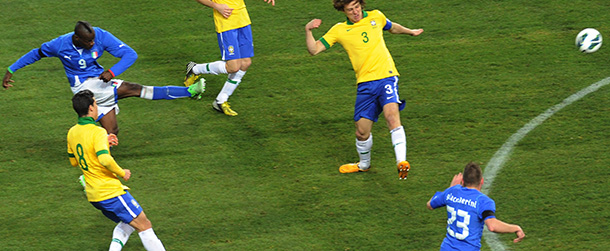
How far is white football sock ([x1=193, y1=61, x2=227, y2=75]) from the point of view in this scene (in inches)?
436

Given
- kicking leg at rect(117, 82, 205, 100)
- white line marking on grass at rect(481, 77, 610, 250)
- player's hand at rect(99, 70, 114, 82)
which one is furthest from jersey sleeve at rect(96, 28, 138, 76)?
white line marking on grass at rect(481, 77, 610, 250)

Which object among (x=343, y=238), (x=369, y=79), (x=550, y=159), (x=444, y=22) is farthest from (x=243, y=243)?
(x=444, y=22)

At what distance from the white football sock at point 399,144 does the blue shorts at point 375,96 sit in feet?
1.19

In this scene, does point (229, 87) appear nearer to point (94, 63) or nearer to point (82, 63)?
point (94, 63)

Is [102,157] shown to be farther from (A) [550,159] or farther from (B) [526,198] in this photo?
(A) [550,159]

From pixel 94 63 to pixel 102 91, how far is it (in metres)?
0.39

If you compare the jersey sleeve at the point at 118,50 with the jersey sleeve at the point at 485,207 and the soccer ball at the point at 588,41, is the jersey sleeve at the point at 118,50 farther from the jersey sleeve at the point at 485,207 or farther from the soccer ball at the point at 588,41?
the soccer ball at the point at 588,41

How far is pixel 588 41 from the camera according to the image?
455 inches

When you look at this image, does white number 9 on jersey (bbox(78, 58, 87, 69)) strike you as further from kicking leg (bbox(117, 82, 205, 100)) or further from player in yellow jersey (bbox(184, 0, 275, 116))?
player in yellow jersey (bbox(184, 0, 275, 116))

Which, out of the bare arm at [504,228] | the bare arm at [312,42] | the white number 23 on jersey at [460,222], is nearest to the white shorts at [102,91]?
the bare arm at [312,42]

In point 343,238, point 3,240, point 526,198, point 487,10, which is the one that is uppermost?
point 487,10

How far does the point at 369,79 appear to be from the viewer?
9062 millimetres

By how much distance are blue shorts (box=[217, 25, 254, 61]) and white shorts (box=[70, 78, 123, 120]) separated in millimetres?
1723

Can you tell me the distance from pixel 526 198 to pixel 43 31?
28.9 ft
